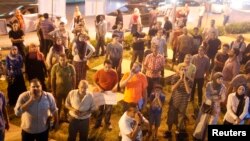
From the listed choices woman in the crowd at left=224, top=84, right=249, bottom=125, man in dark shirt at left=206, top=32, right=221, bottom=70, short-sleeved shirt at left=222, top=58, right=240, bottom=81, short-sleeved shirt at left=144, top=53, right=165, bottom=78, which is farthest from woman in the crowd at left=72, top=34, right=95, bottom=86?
woman in the crowd at left=224, top=84, right=249, bottom=125

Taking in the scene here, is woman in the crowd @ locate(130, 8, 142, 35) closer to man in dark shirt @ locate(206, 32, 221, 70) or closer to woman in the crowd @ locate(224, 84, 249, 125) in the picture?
man in dark shirt @ locate(206, 32, 221, 70)

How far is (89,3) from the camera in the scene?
20125 mm

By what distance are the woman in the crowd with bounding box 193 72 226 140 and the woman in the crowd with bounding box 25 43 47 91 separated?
4.07 metres

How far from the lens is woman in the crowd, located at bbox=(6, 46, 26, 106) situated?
31.7ft

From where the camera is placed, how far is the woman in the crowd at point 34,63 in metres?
9.91

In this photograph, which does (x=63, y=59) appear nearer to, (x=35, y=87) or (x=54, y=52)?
(x=54, y=52)

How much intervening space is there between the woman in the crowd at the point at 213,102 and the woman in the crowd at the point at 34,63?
4065 mm

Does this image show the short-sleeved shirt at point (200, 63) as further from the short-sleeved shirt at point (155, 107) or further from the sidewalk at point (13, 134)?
the sidewalk at point (13, 134)

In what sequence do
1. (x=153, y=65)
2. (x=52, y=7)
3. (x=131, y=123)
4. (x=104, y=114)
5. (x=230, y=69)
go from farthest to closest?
(x=52, y=7)
(x=230, y=69)
(x=153, y=65)
(x=104, y=114)
(x=131, y=123)

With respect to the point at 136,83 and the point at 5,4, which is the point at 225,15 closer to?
the point at 5,4

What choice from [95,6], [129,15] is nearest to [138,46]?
[95,6]

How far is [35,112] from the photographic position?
286 inches

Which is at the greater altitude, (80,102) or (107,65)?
(107,65)

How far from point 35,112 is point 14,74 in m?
3.01
